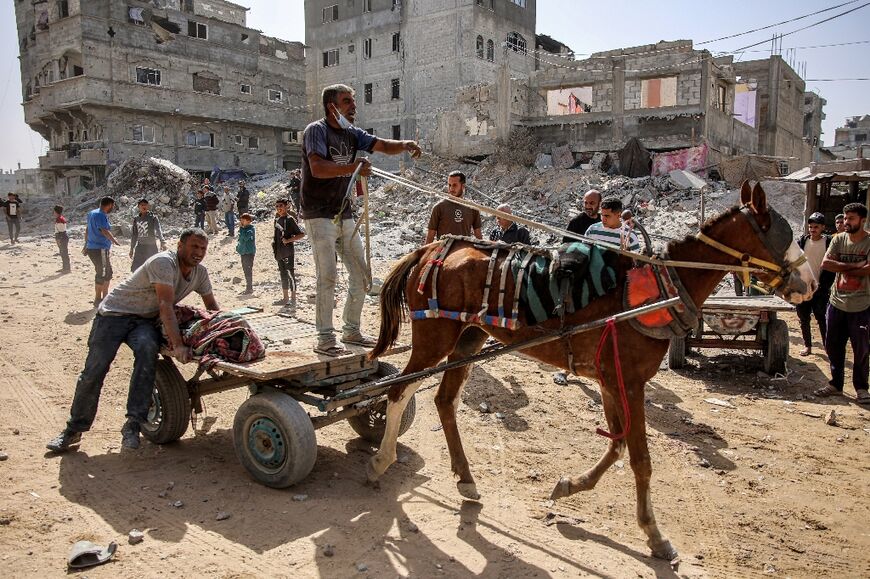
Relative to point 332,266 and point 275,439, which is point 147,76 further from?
point 275,439

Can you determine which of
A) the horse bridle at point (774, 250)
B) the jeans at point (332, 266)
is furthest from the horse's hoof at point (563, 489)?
the jeans at point (332, 266)

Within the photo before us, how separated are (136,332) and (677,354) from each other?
268 inches

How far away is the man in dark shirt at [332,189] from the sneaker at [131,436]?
5.53ft

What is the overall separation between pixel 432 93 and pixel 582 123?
1642cm

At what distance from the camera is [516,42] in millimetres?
42031

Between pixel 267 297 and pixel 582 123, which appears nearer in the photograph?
pixel 267 297

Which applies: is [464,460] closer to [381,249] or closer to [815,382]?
[815,382]

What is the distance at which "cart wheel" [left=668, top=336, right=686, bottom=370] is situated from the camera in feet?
27.9

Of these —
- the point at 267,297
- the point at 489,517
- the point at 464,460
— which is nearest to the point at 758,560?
the point at 489,517

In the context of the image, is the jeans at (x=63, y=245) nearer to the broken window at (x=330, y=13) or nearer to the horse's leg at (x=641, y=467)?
the horse's leg at (x=641, y=467)

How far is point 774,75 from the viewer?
32.1m

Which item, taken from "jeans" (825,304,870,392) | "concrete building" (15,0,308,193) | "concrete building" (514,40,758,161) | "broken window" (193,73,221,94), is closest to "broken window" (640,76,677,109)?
"concrete building" (514,40,758,161)

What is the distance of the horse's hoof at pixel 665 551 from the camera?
401cm

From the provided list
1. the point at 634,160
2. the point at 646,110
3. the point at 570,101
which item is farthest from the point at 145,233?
the point at 570,101
